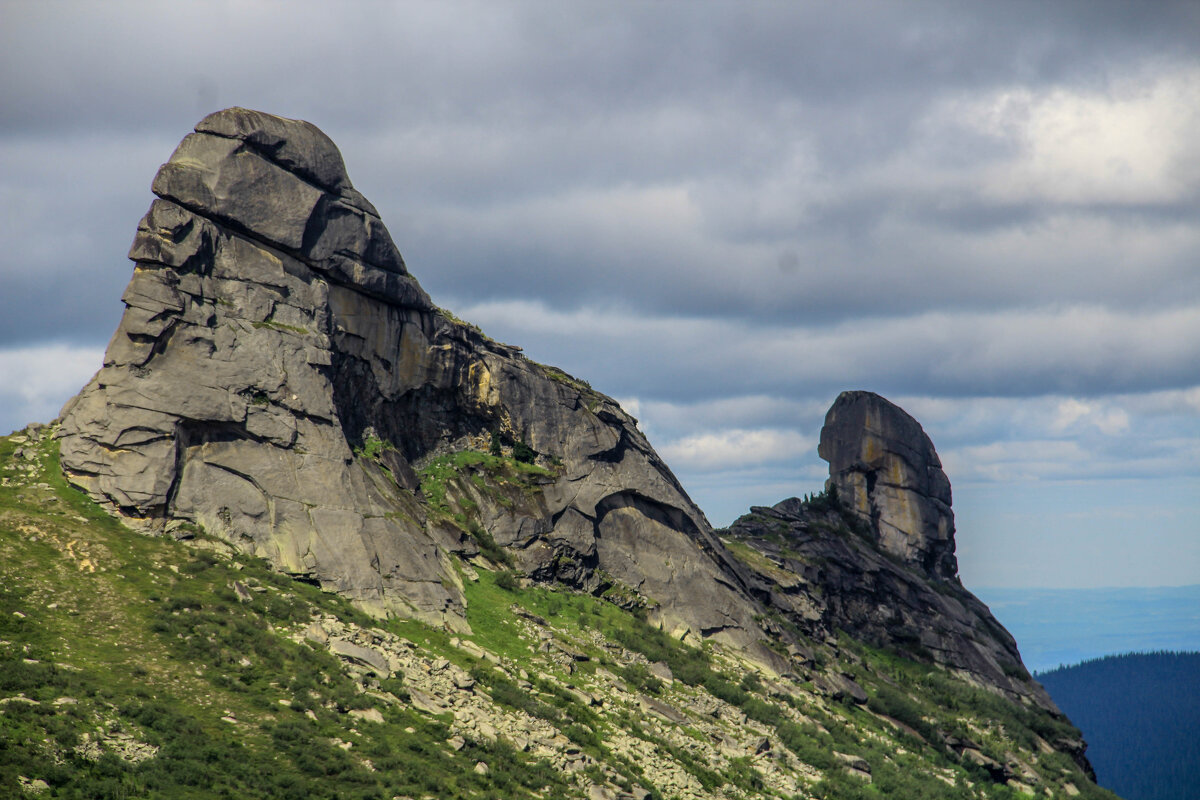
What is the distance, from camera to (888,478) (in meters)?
125

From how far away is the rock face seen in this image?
6172 centimetres

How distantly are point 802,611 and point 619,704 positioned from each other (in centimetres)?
3666

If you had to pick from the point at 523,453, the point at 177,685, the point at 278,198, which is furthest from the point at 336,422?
the point at 177,685

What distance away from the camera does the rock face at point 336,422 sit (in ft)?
202

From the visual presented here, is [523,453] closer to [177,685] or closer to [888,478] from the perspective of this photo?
[177,685]

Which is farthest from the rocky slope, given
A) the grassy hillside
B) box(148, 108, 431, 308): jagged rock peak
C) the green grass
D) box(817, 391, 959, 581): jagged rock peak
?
box(817, 391, 959, 581): jagged rock peak

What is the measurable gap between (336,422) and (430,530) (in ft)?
32.4

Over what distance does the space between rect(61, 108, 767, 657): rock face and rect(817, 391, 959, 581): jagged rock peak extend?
41.7m

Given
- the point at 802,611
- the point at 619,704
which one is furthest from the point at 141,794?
the point at 802,611

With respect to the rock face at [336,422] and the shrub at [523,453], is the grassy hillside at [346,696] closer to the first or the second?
the rock face at [336,422]

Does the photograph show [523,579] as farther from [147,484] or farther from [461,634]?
[147,484]

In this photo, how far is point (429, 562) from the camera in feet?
218

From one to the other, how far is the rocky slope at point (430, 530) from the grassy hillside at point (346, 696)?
0.94 ft

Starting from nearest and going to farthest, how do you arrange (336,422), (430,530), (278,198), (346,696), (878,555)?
(346,696)
(336,422)
(430,530)
(278,198)
(878,555)
